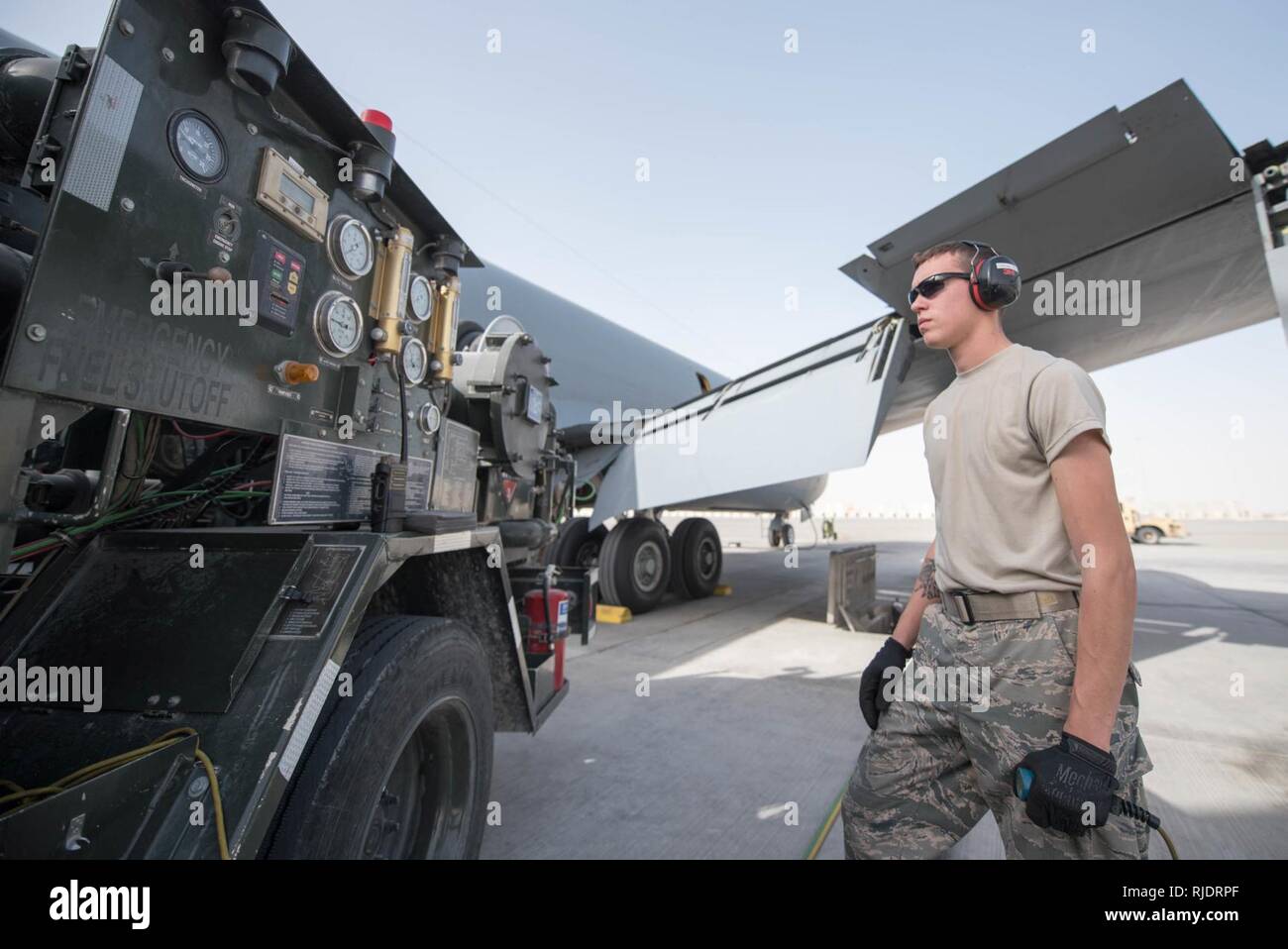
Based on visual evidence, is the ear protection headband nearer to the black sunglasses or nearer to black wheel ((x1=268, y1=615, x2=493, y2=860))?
the black sunglasses

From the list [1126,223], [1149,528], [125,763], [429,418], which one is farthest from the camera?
[1149,528]

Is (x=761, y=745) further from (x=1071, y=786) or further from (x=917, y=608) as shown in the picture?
(x=1071, y=786)

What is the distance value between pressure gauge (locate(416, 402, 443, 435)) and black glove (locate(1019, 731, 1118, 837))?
7.42 ft

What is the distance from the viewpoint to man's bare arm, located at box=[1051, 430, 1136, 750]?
1311mm

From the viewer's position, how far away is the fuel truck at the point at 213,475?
44.1 inches

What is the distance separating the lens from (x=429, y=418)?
2.43 m

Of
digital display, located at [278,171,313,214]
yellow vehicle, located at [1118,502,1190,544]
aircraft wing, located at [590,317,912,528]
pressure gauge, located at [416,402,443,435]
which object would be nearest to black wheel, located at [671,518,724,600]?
aircraft wing, located at [590,317,912,528]

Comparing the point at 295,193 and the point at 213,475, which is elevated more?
the point at 295,193

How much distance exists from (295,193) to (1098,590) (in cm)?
231

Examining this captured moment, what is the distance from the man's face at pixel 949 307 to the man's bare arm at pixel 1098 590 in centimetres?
51

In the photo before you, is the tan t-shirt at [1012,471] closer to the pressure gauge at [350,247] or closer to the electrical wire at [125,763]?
the electrical wire at [125,763]

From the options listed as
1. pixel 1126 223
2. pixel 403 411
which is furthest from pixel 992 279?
pixel 1126 223
